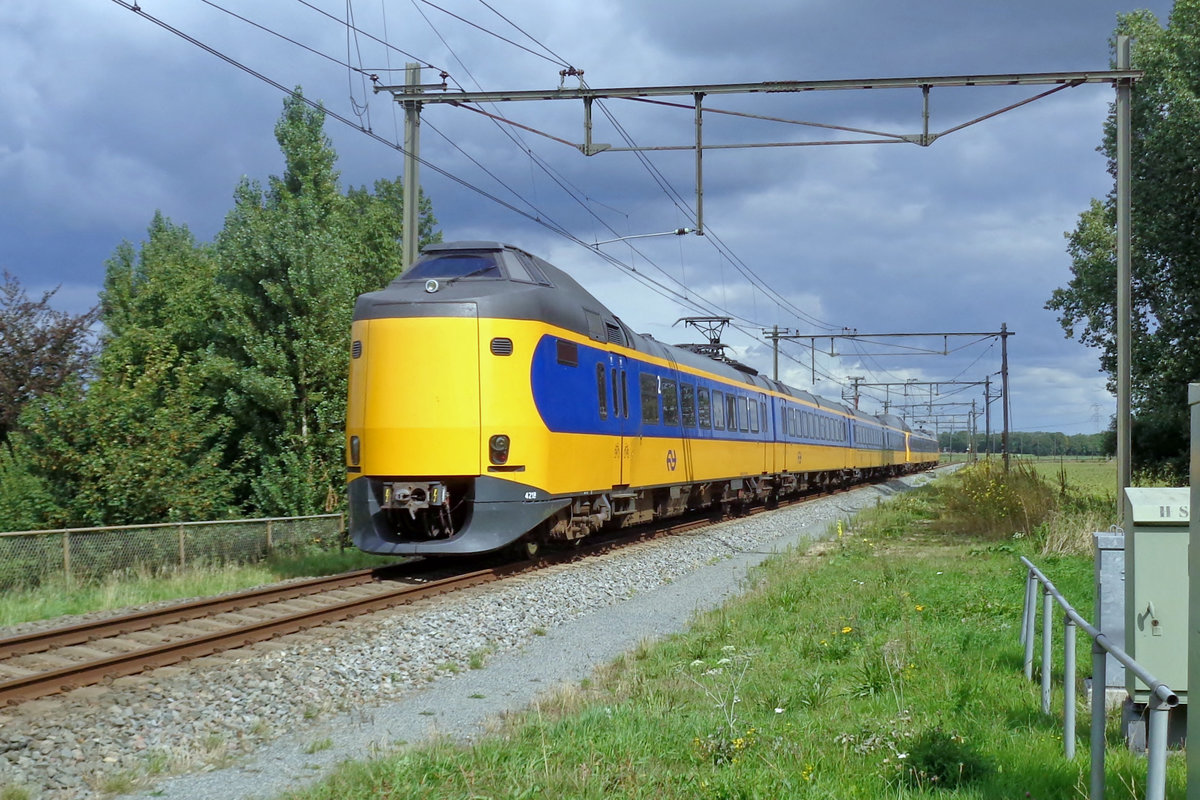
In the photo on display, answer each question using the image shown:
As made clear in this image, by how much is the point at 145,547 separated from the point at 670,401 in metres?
8.84

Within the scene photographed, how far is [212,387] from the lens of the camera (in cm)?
2359

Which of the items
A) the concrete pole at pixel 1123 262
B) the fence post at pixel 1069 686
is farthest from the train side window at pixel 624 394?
the fence post at pixel 1069 686

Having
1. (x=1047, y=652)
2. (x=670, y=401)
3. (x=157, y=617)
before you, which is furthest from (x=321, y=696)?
(x=670, y=401)

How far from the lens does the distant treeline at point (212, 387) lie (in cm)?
1814

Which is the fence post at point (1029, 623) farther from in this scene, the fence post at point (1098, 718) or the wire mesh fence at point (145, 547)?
the wire mesh fence at point (145, 547)

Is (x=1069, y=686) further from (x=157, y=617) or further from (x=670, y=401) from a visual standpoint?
(x=670, y=401)

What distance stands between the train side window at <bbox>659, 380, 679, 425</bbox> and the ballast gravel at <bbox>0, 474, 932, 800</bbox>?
6.16 m

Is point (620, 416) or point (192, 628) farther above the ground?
point (620, 416)

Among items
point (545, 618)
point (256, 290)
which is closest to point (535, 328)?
point (545, 618)

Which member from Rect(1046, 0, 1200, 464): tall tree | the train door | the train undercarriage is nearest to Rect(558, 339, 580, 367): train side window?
the train door

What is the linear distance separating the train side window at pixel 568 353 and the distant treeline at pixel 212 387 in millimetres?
9095

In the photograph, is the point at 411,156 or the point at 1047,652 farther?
the point at 411,156

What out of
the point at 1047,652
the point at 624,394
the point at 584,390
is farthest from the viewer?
the point at 624,394

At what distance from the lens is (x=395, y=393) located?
1212 centimetres
